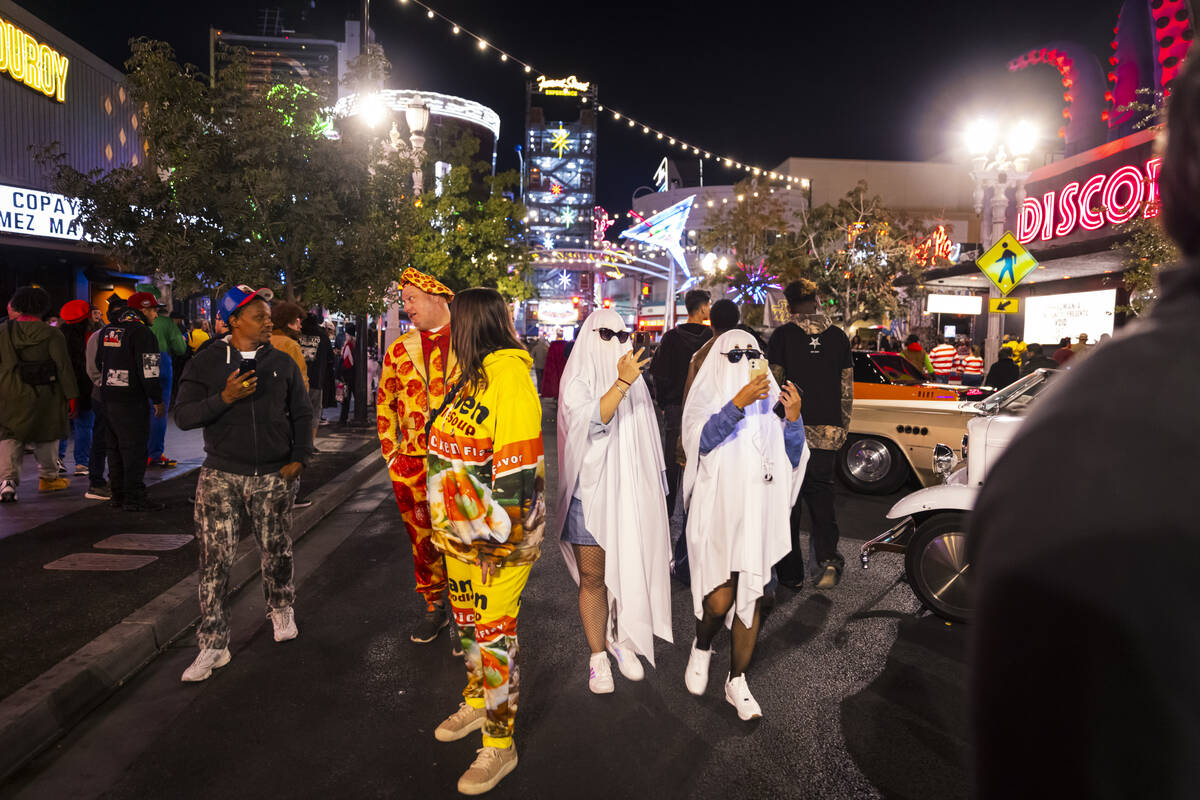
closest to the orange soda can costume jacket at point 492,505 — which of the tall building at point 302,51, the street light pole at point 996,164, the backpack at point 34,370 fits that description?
the backpack at point 34,370

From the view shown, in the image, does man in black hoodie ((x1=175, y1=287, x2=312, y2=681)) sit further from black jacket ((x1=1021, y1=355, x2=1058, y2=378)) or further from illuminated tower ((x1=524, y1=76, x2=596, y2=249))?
illuminated tower ((x1=524, y1=76, x2=596, y2=249))

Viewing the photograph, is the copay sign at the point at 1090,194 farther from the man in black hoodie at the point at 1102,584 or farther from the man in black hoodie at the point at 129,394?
the man in black hoodie at the point at 1102,584

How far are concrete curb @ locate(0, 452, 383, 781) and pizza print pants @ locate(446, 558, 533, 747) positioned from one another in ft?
6.67

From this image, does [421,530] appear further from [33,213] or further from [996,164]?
[996,164]

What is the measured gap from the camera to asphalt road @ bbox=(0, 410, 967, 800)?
3314 mm

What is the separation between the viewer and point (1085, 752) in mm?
781

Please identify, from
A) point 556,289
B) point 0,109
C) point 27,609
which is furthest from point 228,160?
point 556,289

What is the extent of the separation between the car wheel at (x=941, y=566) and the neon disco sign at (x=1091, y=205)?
13871 millimetres

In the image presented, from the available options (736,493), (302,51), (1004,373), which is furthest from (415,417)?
(302,51)

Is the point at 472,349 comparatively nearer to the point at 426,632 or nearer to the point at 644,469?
the point at 644,469

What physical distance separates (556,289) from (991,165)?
143m

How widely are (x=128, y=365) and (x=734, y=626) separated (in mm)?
6571

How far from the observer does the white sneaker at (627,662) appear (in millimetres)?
4309

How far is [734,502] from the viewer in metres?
3.97
